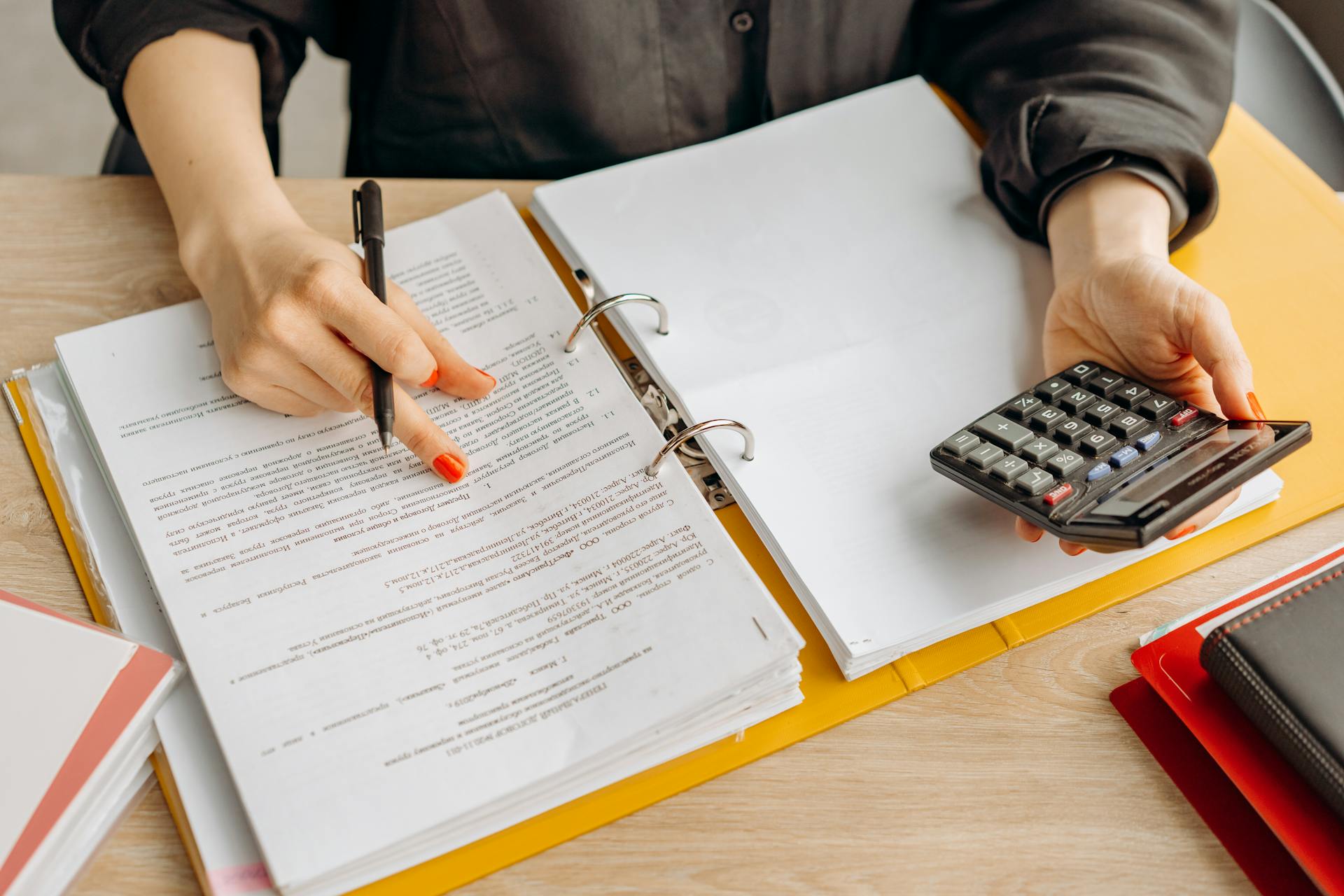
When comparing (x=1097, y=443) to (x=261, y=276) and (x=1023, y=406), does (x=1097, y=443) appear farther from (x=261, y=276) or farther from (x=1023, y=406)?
(x=261, y=276)

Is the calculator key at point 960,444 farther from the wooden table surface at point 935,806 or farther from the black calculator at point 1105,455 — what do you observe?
the wooden table surface at point 935,806

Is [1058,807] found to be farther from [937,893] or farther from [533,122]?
[533,122]

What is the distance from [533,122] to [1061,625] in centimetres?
56

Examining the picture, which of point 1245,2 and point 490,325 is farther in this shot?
point 1245,2

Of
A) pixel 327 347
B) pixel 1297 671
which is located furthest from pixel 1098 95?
pixel 327 347

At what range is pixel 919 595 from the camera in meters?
0.48

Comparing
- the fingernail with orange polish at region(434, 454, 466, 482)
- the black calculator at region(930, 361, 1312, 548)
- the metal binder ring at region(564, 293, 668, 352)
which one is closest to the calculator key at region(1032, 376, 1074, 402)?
the black calculator at region(930, 361, 1312, 548)

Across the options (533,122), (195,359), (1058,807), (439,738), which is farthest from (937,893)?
(533,122)

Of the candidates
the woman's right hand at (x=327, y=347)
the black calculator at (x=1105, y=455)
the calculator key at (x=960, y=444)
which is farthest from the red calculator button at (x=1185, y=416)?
the woman's right hand at (x=327, y=347)

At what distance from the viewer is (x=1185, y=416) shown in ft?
1.65

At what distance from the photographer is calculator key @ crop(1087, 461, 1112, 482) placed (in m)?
0.47

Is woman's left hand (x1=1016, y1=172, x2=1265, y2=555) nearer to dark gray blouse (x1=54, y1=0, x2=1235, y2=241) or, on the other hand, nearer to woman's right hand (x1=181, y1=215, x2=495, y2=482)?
dark gray blouse (x1=54, y1=0, x2=1235, y2=241)

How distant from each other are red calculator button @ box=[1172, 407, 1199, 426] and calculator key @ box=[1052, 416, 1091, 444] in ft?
0.15

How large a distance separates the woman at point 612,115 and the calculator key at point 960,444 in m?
0.05
